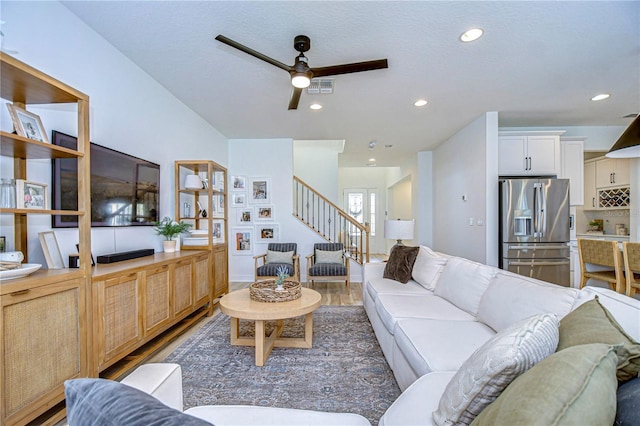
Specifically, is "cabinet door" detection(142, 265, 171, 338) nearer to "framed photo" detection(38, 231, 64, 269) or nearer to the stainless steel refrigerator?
"framed photo" detection(38, 231, 64, 269)

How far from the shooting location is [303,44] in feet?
7.64

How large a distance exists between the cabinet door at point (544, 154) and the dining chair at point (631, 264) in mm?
1811

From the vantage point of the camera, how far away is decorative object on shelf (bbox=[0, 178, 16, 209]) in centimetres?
145

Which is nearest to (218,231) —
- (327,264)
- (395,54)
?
(327,264)

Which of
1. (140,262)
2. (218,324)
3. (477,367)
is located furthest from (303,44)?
(218,324)

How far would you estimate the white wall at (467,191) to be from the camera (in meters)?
4.03

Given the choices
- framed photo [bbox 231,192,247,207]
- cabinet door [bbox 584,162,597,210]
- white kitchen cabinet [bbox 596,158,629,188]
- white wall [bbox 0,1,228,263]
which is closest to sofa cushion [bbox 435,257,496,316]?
white wall [bbox 0,1,228,263]

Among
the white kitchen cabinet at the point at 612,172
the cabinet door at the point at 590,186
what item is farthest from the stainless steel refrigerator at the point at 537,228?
the cabinet door at the point at 590,186

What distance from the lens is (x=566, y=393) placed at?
567 mm

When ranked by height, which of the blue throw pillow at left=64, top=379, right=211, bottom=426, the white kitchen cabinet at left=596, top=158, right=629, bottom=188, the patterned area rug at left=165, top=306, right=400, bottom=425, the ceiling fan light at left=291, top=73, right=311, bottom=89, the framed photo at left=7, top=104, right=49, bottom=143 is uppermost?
the ceiling fan light at left=291, top=73, right=311, bottom=89

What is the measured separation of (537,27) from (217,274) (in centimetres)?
427

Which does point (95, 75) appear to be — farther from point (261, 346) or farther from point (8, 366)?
point (261, 346)

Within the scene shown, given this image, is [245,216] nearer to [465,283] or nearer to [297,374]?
[297,374]

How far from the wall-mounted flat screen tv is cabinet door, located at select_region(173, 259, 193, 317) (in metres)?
0.65
